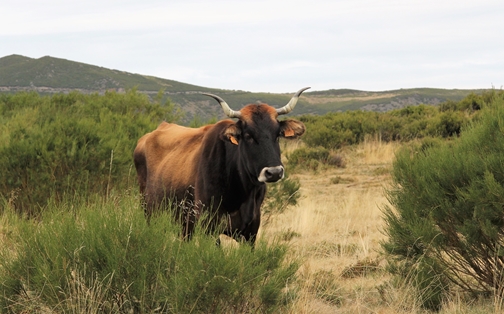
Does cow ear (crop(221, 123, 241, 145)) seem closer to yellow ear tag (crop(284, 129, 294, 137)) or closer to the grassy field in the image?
yellow ear tag (crop(284, 129, 294, 137))

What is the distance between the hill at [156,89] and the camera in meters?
114

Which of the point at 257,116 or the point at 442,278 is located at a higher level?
the point at 257,116

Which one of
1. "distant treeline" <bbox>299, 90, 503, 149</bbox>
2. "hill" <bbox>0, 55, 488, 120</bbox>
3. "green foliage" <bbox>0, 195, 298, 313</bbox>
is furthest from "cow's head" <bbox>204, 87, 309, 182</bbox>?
"hill" <bbox>0, 55, 488, 120</bbox>

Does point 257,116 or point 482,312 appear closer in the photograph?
point 482,312

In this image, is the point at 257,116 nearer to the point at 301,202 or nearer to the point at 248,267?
the point at 248,267

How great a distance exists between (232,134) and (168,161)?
70.4 inches

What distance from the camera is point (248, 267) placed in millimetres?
4164

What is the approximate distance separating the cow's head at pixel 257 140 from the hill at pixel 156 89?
329 feet

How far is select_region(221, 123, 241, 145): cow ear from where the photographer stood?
20.0 feet

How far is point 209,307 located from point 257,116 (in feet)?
8.56

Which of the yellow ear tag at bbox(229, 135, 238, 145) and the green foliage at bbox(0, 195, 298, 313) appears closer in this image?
the green foliage at bbox(0, 195, 298, 313)

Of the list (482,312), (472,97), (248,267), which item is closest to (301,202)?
(482,312)

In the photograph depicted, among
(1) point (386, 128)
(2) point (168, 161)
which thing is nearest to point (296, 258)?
(2) point (168, 161)

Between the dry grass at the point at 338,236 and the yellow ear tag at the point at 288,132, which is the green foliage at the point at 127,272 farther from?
the yellow ear tag at the point at 288,132
